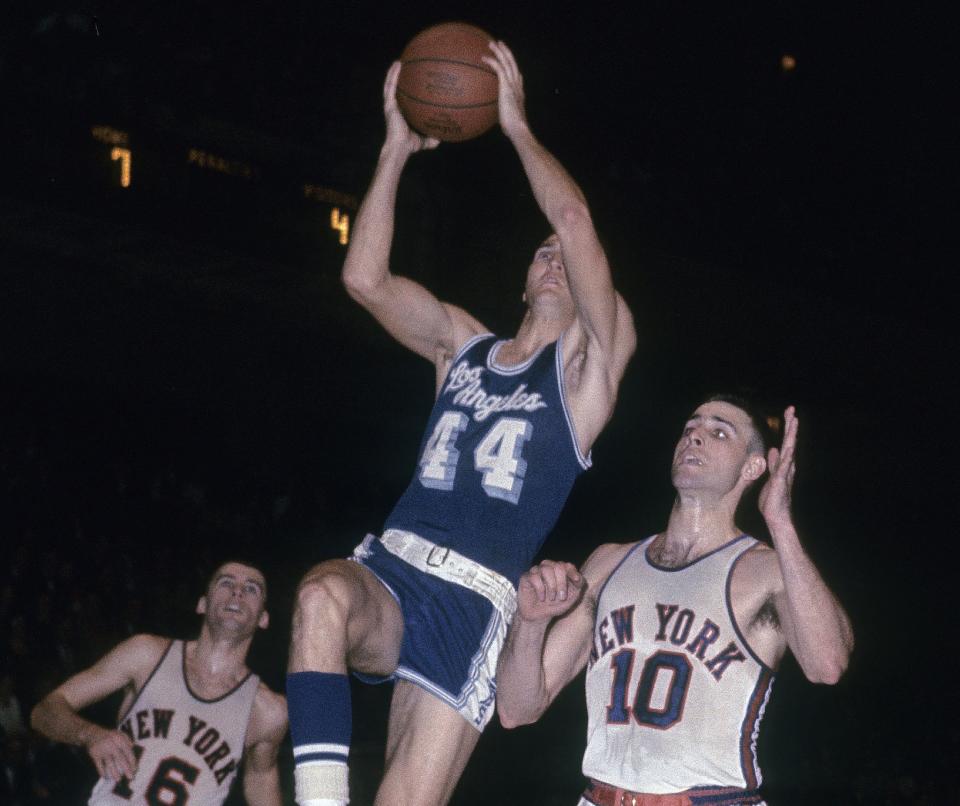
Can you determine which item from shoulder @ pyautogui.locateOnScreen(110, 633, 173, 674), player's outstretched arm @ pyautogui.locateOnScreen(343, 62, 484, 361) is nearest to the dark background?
shoulder @ pyautogui.locateOnScreen(110, 633, 173, 674)

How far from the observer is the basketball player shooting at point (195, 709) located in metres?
5.20

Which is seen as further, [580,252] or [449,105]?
[449,105]

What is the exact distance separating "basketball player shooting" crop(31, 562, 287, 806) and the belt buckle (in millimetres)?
2050

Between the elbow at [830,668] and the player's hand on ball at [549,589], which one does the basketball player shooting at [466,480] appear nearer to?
the player's hand on ball at [549,589]

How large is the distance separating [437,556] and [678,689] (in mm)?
840

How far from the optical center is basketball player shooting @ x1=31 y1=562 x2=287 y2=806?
17.1ft

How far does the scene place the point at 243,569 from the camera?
18.6 feet

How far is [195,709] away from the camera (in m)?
5.43

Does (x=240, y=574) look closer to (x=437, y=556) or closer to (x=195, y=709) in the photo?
(x=195, y=709)

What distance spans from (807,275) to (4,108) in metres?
8.68

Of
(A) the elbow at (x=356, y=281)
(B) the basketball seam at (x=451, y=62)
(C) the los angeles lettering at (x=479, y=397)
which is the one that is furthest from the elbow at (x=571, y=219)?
(A) the elbow at (x=356, y=281)

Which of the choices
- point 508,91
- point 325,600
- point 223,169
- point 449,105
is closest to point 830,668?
point 325,600

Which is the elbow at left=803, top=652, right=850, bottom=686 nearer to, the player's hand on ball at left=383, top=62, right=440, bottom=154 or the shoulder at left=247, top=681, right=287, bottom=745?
the player's hand on ball at left=383, top=62, right=440, bottom=154

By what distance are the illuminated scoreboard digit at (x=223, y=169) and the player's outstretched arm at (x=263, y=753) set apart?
7058 millimetres
